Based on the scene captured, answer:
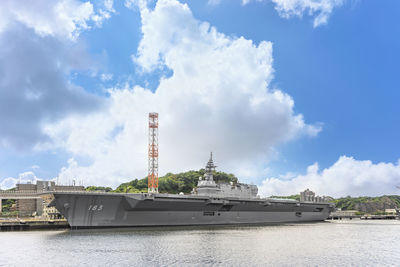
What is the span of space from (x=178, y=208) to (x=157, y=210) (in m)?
2.07

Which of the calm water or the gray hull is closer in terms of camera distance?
the calm water

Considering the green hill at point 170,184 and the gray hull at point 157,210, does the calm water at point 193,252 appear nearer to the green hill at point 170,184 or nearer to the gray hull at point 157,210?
the gray hull at point 157,210

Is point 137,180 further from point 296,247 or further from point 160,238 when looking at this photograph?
point 296,247

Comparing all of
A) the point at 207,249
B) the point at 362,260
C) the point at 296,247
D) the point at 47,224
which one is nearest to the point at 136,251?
the point at 207,249

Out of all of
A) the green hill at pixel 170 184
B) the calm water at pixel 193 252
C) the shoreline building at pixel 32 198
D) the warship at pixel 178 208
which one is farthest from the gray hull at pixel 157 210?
the green hill at pixel 170 184

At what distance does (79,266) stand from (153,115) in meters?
29.4

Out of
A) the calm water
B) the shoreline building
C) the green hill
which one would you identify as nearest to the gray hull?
the calm water

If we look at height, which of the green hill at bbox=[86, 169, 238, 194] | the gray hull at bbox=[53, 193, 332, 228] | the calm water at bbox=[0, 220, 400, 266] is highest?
the green hill at bbox=[86, 169, 238, 194]

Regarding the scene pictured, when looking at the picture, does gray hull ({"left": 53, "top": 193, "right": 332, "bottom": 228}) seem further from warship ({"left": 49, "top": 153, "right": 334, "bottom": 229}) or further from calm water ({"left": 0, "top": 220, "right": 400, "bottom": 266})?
calm water ({"left": 0, "top": 220, "right": 400, "bottom": 266})

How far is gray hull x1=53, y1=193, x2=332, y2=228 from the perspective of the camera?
29.4 meters

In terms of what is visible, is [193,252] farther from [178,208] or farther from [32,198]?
[32,198]

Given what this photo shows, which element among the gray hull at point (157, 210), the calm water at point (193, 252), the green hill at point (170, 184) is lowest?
the calm water at point (193, 252)

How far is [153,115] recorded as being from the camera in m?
44.4

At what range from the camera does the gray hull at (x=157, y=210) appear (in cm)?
2940
